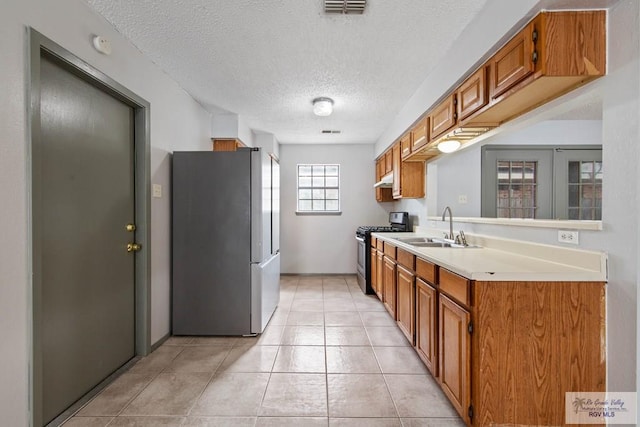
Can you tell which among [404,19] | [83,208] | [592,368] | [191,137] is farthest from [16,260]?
[592,368]

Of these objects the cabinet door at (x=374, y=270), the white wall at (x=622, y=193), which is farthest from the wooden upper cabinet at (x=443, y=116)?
the cabinet door at (x=374, y=270)

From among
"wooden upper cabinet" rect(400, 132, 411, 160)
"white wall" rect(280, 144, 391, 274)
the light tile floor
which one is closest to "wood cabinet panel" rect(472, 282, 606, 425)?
the light tile floor

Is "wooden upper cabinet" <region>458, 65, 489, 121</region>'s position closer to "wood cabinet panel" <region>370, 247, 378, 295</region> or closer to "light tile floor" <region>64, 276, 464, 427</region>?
"light tile floor" <region>64, 276, 464, 427</region>

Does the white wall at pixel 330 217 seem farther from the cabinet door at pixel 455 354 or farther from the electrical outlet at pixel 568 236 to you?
the electrical outlet at pixel 568 236

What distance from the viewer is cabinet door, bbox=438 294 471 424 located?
5.18 ft

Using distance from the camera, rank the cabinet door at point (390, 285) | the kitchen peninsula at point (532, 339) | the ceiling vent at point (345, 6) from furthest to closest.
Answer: the cabinet door at point (390, 285) < the ceiling vent at point (345, 6) < the kitchen peninsula at point (532, 339)

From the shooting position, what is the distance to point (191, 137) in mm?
3455

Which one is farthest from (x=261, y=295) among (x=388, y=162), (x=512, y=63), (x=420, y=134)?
(x=388, y=162)

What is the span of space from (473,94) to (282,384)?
2.41m

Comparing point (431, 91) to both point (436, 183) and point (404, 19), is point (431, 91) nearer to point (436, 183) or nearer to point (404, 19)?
point (404, 19)

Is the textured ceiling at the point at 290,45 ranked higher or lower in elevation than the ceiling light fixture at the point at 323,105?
higher

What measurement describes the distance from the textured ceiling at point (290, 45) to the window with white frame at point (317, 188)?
2238 mm

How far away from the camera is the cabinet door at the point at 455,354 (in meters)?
1.58

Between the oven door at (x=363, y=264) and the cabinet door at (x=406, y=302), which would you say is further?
the oven door at (x=363, y=264)
